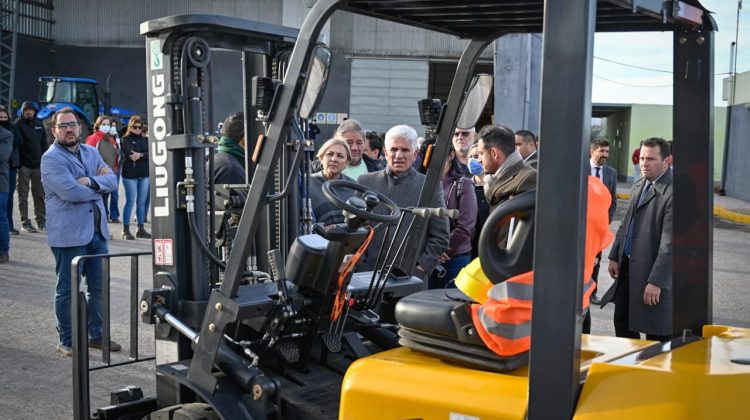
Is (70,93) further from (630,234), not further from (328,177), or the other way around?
(630,234)

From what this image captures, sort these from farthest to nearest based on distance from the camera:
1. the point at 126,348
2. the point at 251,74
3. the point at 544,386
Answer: the point at 126,348
the point at 251,74
the point at 544,386

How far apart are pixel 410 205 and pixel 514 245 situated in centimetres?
303

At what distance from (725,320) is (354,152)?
423cm

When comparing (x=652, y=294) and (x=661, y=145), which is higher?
(x=661, y=145)

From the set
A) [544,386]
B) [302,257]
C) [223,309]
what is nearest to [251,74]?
[302,257]

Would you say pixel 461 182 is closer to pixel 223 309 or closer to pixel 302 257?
pixel 302 257

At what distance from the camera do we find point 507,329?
8.48ft

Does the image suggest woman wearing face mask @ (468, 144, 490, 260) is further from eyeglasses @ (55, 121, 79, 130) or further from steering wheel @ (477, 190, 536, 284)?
steering wheel @ (477, 190, 536, 284)

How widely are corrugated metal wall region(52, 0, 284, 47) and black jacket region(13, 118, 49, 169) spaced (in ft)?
79.6

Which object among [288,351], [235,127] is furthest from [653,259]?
[235,127]

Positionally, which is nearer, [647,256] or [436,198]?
[436,198]

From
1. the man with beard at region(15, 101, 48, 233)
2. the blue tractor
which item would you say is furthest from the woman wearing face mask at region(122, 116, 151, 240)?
the blue tractor

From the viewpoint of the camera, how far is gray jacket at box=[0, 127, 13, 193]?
35.5 ft

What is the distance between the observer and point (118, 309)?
8273 millimetres
